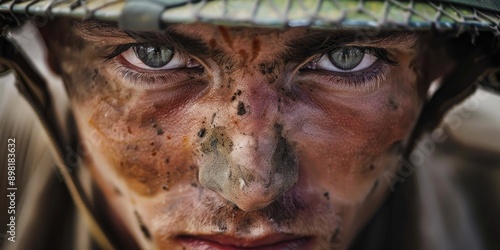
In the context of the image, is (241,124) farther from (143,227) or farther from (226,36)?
(143,227)

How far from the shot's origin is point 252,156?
1178mm

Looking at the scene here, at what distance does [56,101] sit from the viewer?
162cm

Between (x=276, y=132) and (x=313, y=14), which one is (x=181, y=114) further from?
(x=313, y=14)

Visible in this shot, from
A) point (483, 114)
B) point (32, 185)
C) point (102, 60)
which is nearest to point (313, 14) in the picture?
point (102, 60)

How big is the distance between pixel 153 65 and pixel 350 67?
351 millimetres

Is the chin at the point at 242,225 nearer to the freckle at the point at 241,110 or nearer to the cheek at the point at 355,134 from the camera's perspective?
the cheek at the point at 355,134

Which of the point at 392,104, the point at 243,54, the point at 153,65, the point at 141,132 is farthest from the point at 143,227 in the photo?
the point at 392,104

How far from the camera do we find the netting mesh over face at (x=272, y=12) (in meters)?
1.00

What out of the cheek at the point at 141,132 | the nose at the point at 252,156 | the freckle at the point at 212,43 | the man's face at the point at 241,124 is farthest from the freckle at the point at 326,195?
the freckle at the point at 212,43

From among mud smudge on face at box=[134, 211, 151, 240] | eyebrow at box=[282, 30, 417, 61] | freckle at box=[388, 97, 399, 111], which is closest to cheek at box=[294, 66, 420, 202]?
freckle at box=[388, 97, 399, 111]

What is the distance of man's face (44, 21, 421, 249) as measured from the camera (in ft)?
3.96

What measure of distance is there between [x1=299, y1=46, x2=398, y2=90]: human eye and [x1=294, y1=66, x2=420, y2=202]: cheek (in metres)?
0.02

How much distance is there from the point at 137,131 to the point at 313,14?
0.46 meters

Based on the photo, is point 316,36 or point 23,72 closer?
point 316,36
